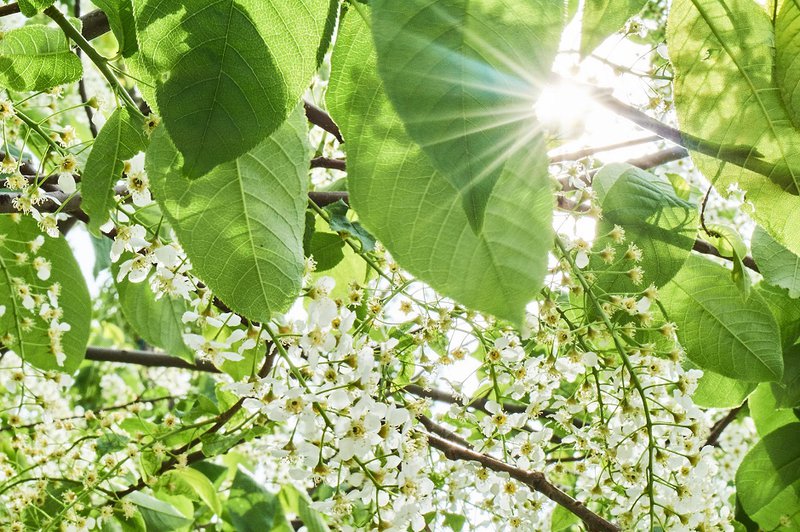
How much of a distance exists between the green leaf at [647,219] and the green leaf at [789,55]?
1.53 ft

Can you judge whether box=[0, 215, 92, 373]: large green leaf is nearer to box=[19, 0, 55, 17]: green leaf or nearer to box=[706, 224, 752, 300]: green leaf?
box=[19, 0, 55, 17]: green leaf

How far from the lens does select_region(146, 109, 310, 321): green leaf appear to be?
44 cm

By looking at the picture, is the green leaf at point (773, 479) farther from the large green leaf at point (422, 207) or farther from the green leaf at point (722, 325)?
the large green leaf at point (422, 207)

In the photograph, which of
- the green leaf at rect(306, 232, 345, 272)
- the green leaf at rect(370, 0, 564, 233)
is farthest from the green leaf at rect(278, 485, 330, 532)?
the green leaf at rect(370, 0, 564, 233)

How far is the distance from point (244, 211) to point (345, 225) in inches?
19.8

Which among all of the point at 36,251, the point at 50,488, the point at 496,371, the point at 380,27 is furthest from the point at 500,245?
the point at 50,488

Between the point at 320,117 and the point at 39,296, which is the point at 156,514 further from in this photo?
the point at 320,117

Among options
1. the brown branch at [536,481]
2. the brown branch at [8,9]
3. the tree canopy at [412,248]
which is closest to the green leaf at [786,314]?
the tree canopy at [412,248]

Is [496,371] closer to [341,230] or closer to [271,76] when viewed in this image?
[341,230]

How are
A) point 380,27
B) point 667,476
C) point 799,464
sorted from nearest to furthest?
1. point 380,27
2. point 667,476
3. point 799,464

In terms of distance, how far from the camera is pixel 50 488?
1.46 metres

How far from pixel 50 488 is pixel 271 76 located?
4.57 feet

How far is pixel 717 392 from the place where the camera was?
3.69 ft

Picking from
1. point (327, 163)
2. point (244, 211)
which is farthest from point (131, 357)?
point (244, 211)
